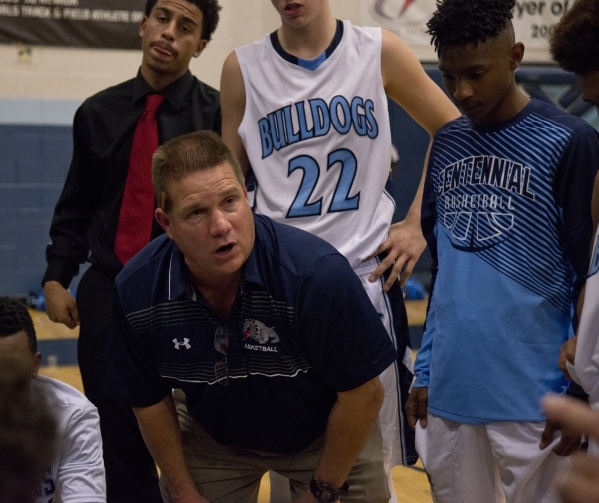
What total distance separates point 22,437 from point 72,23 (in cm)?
665

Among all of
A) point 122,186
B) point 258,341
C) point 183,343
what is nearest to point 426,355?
point 258,341

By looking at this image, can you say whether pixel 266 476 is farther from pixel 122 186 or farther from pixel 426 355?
pixel 426 355

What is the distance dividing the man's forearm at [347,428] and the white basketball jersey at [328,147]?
531 millimetres

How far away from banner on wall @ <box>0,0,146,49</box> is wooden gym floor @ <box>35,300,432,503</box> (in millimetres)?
2205

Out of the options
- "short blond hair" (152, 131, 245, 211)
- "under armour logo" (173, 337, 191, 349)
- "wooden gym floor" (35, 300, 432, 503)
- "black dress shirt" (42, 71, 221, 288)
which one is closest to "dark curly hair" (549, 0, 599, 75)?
"short blond hair" (152, 131, 245, 211)

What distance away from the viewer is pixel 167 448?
2.61m

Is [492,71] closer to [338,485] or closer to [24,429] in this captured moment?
[338,485]

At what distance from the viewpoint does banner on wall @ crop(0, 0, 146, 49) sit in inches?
278

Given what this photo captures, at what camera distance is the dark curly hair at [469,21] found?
2.36 metres

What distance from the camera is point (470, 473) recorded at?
2.38m

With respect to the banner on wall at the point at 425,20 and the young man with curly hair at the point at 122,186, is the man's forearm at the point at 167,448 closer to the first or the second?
the young man with curly hair at the point at 122,186

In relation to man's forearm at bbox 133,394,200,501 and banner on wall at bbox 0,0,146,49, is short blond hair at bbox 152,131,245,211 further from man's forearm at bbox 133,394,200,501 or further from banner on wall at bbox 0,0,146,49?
banner on wall at bbox 0,0,146,49

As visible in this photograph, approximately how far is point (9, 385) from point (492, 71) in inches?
64.6

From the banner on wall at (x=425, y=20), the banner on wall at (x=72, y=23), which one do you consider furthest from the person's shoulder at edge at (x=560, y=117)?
the banner on wall at (x=425, y=20)
